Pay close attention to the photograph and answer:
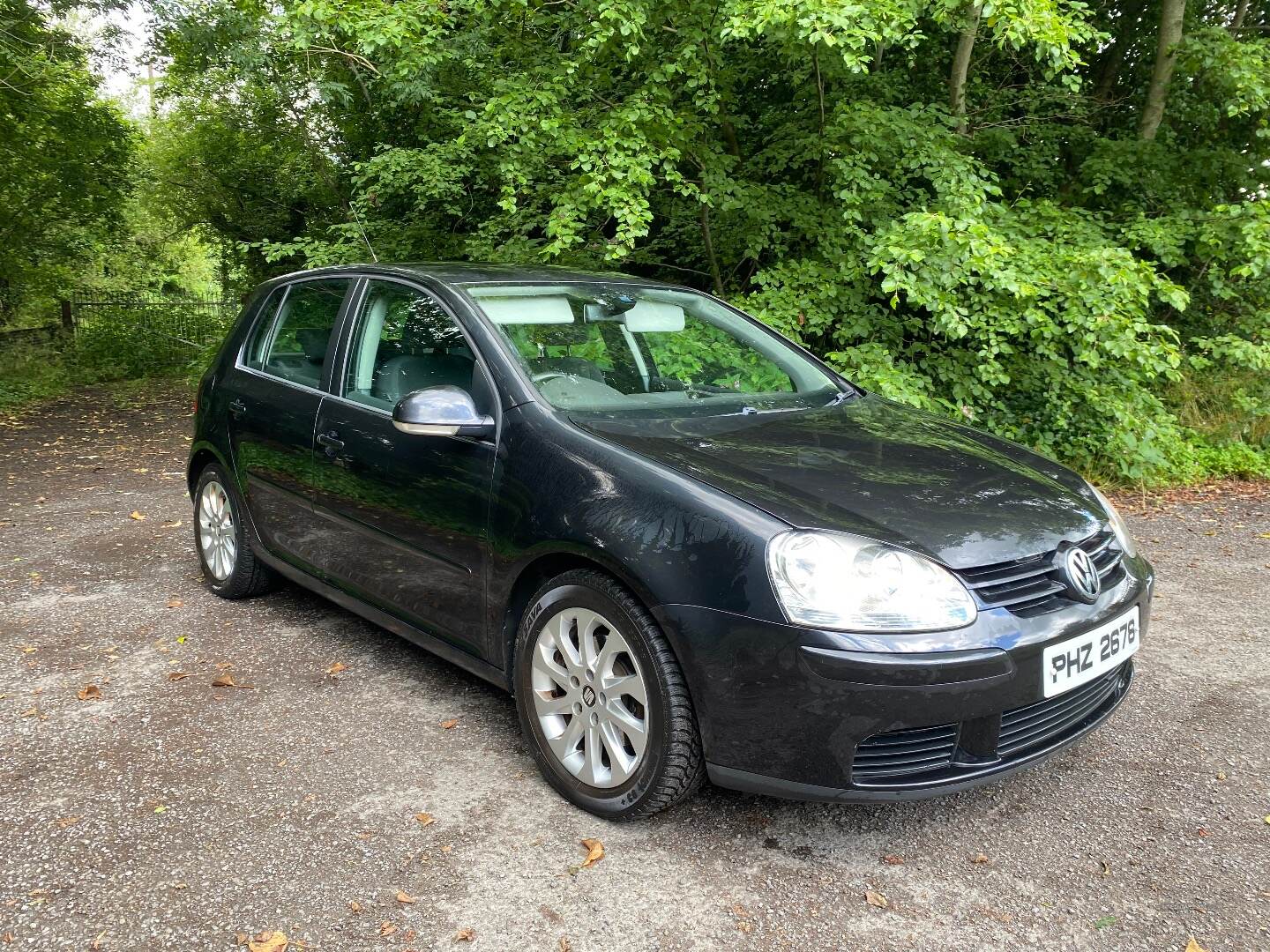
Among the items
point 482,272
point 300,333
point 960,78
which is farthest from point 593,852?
point 960,78

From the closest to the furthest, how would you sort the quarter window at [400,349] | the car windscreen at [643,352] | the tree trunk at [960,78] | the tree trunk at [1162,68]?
the car windscreen at [643,352] → the quarter window at [400,349] → the tree trunk at [960,78] → the tree trunk at [1162,68]

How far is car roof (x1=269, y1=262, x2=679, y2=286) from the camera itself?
142 inches

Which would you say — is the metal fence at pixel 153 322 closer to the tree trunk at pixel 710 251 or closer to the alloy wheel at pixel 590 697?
the tree trunk at pixel 710 251

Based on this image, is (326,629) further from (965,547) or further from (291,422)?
(965,547)

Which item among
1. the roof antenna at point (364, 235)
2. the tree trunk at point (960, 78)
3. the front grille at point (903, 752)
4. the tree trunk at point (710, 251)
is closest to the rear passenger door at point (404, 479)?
the front grille at point (903, 752)

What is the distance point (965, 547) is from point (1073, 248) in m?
5.31

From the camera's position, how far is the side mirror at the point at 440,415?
9.75 feet

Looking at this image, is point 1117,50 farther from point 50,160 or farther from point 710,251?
point 50,160

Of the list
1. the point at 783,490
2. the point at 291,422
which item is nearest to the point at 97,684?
the point at 291,422

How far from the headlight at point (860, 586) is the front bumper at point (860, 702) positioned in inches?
1.6

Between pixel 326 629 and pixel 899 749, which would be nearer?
pixel 899 749

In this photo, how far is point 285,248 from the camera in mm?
8836

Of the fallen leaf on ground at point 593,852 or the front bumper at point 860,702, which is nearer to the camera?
the front bumper at point 860,702

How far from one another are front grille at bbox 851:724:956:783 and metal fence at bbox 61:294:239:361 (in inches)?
699
